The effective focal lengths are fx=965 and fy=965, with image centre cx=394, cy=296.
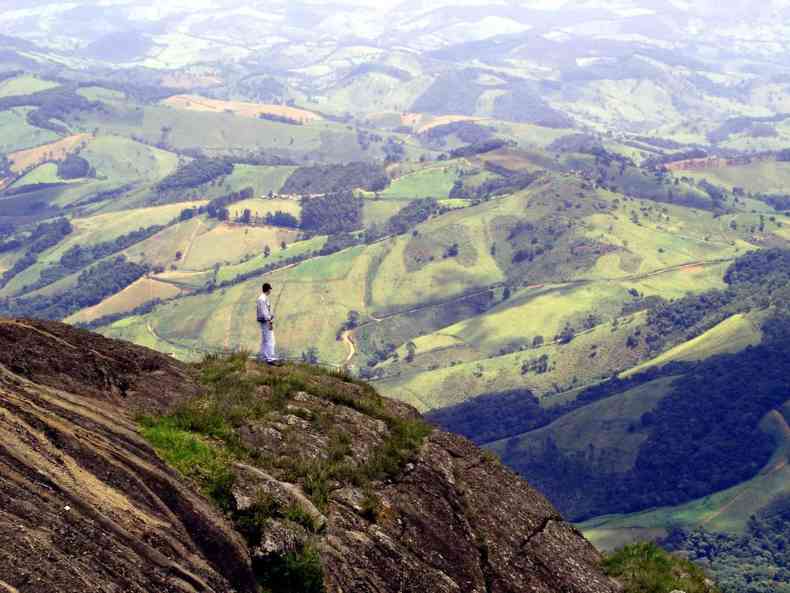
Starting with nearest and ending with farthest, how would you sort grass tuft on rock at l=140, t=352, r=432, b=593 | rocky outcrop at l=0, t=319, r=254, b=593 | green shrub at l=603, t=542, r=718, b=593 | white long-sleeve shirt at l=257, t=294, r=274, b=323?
rocky outcrop at l=0, t=319, r=254, b=593 → grass tuft on rock at l=140, t=352, r=432, b=593 → green shrub at l=603, t=542, r=718, b=593 → white long-sleeve shirt at l=257, t=294, r=274, b=323

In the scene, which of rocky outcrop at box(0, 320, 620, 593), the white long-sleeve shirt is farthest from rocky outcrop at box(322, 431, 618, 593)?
the white long-sleeve shirt

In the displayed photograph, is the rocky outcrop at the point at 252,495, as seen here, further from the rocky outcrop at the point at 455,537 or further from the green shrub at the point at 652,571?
the green shrub at the point at 652,571

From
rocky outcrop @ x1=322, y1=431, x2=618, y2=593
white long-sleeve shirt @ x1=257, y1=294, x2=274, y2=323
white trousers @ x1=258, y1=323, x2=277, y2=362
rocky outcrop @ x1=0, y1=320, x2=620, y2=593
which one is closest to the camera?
rocky outcrop @ x1=0, y1=320, x2=620, y2=593

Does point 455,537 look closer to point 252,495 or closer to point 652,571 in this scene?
point 252,495

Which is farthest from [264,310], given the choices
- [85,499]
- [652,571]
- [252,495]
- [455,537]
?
[652,571]

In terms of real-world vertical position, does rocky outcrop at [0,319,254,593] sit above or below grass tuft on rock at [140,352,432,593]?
above

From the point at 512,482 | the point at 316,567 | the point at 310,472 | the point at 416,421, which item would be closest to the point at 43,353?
the point at 310,472

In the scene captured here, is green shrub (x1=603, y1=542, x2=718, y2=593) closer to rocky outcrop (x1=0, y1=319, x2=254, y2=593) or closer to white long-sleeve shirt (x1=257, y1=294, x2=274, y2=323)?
rocky outcrop (x1=0, y1=319, x2=254, y2=593)

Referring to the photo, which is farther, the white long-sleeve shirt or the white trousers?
the white trousers

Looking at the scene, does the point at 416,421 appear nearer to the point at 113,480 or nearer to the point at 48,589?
the point at 113,480
